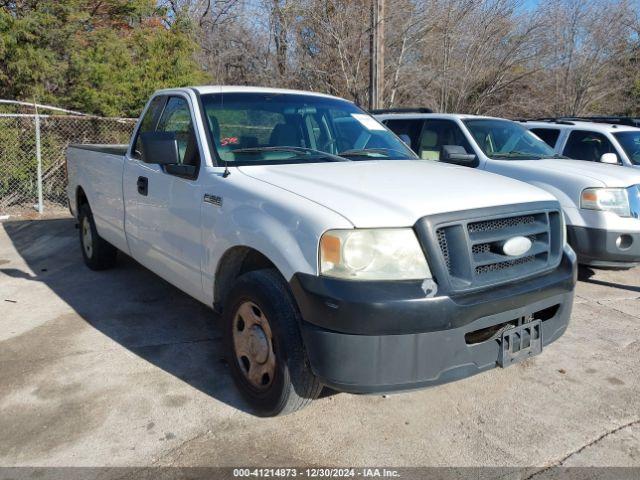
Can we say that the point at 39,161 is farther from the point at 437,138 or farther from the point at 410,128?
the point at 437,138

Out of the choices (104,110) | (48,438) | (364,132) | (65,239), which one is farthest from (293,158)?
(104,110)

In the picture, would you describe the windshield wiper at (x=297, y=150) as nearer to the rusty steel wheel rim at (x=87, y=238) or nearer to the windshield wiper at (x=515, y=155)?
the rusty steel wheel rim at (x=87, y=238)

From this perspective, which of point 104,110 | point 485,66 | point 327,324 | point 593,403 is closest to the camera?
point 327,324

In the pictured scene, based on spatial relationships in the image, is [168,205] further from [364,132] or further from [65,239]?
[65,239]

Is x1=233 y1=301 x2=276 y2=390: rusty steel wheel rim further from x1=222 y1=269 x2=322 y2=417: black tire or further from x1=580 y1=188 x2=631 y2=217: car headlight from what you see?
x1=580 y1=188 x2=631 y2=217: car headlight

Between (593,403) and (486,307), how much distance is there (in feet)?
4.35

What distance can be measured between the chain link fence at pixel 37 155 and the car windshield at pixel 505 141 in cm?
675

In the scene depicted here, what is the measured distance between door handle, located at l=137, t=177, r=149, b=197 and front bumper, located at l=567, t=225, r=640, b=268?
4.17 metres

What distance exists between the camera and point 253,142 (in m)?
3.91

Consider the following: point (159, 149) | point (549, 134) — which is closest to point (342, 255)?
point (159, 149)

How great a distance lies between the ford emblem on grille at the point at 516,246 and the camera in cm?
296

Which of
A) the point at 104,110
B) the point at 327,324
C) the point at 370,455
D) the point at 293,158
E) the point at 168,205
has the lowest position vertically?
the point at 370,455

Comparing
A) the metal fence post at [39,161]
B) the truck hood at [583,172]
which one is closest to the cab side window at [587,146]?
the truck hood at [583,172]

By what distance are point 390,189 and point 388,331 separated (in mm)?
814
